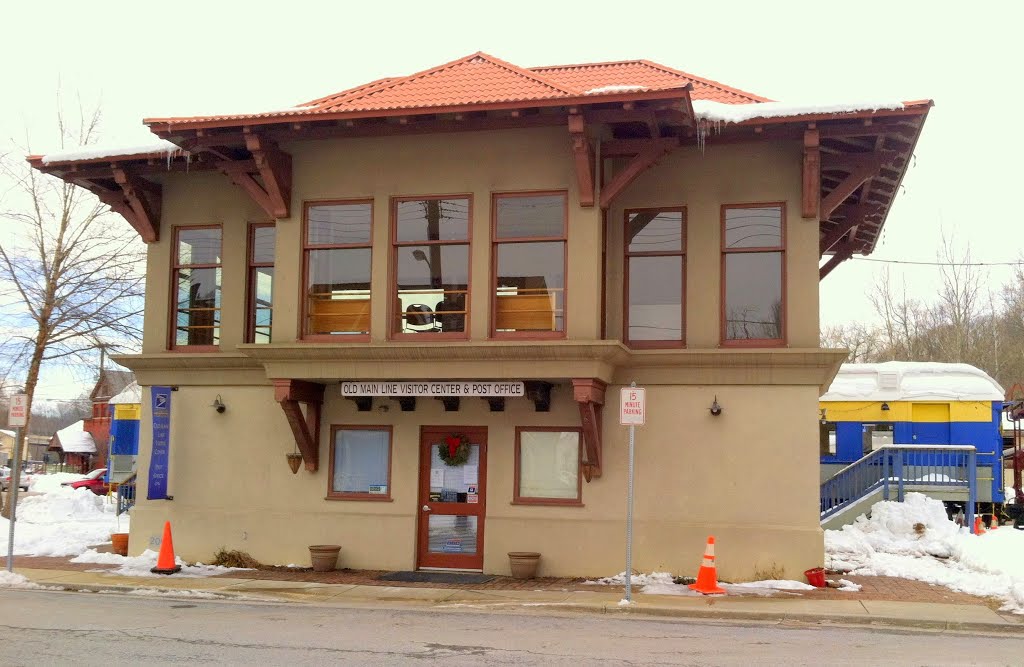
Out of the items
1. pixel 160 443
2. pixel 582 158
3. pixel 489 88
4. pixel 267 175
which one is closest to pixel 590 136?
pixel 582 158

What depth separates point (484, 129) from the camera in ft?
50.4

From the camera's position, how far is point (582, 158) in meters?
14.4

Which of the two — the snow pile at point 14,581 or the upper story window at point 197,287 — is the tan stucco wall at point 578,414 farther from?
the snow pile at point 14,581

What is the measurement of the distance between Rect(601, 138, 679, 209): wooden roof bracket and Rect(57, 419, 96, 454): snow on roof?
2622 inches

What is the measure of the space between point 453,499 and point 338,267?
418cm

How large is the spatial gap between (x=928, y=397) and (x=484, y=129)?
1573 centimetres

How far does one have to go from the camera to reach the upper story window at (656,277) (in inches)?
611

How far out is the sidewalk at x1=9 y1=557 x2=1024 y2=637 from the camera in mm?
11750

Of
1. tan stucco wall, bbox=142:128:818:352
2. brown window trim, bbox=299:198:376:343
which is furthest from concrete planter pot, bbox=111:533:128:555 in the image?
brown window trim, bbox=299:198:376:343

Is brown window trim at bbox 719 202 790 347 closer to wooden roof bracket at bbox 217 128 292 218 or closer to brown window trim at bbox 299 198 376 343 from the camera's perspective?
brown window trim at bbox 299 198 376 343

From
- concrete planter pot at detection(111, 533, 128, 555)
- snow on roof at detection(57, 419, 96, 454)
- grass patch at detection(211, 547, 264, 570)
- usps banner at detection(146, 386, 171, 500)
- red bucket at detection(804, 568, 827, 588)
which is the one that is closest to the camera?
red bucket at detection(804, 568, 827, 588)

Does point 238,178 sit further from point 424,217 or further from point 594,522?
point 594,522

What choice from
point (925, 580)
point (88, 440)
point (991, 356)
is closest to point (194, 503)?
point (925, 580)

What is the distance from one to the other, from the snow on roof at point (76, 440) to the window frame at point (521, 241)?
6517cm
